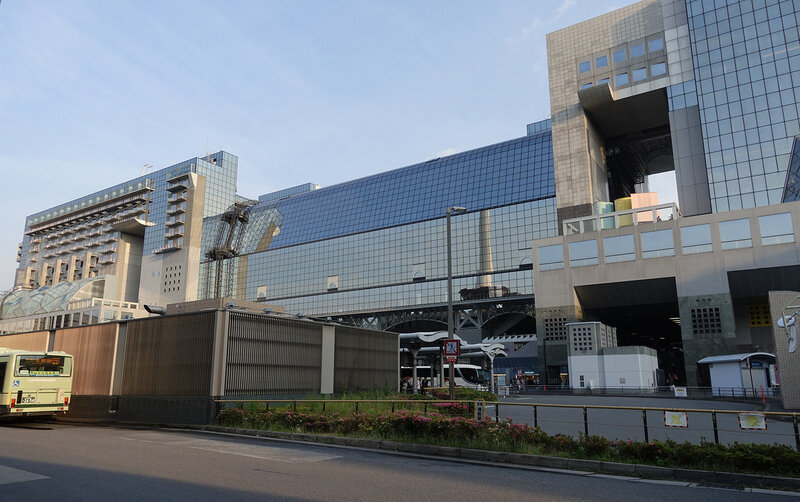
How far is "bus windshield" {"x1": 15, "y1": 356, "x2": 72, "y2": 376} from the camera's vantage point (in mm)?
24812

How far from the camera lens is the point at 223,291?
120m

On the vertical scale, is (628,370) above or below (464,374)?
above

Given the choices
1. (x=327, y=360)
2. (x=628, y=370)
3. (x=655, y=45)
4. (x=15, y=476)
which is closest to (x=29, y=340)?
(x=327, y=360)

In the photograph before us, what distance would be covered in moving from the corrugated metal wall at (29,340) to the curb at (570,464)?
2403 cm

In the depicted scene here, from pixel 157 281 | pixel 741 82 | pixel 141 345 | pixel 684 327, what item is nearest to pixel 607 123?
pixel 741 82

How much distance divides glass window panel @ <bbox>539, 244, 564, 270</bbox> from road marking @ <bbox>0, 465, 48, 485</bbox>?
6012 centimetres

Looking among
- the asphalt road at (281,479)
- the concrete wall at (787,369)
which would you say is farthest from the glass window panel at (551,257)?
the asphalt road at (281,479)

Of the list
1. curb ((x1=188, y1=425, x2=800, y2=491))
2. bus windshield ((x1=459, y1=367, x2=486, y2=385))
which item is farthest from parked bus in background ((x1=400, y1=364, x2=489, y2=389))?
curb ((x1=188, y1=425, x2=800, y2=491))

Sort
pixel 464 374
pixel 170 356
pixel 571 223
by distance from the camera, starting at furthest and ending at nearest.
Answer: pixel 571 223 → pixel 464 374 → pixel 170 356

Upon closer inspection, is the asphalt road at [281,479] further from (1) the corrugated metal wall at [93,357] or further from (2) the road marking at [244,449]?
(1) the corrugated metal wall at [93,357]

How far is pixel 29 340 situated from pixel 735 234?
2378 inches

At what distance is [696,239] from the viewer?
57.9m

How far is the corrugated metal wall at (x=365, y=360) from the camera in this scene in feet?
99.1

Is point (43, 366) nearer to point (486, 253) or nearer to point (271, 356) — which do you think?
point (271, 356)
